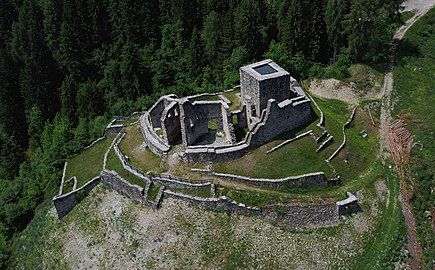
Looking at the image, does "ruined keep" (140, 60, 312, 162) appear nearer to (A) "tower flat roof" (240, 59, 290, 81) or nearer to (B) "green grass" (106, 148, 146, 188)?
(A) "tower flat roof" (240, 59, 290, 81)

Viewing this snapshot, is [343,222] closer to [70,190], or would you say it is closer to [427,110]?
[427,110]

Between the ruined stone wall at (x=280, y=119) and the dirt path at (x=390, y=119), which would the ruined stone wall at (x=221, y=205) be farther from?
the dirt path at (x=390, y=119)

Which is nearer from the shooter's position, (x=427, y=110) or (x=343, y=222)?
(x=343, y=222)

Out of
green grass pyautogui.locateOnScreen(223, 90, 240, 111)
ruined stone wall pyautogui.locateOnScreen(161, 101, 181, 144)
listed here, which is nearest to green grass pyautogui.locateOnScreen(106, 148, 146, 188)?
ruined stone wall pyautogui.locateOnScreen(161, 101, 181, 144)

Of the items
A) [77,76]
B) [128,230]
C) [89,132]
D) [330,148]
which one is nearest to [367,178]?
[330,148]

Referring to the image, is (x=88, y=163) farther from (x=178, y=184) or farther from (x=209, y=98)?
(x=209, y=98)

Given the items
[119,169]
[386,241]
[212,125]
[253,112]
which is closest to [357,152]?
[386,241]

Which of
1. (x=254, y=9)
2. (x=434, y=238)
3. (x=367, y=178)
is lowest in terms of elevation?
(x=434, y=238)
